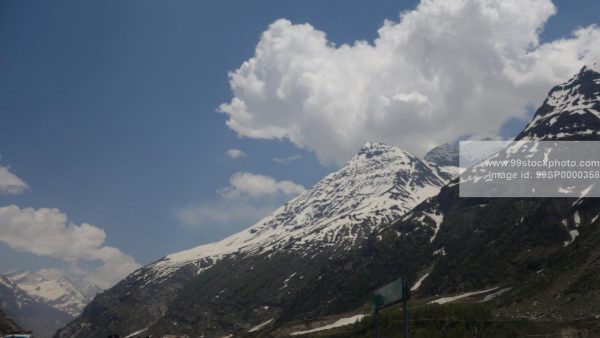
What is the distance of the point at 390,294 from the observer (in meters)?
49.1

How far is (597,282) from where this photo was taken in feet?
647

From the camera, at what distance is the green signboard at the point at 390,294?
47.2 metres

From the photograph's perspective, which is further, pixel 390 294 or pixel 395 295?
pixel 390 294

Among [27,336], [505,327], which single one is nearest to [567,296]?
[505,327]

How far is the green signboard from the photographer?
47.2 metres

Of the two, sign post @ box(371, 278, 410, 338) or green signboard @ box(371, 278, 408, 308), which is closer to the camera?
sign post @ box(371, 278, 410, 338)

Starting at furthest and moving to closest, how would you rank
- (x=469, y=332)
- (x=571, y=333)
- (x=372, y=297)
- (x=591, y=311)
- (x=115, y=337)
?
(x=469, y=332)
(x=591, y=311)
(x=571, y=333)
(x=115, y=337)
(x=372, y=297)

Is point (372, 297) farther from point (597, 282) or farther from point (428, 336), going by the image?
point (597, 282)

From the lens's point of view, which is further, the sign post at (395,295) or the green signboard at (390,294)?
the green signboard at (390,294)

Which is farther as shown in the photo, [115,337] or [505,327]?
[505,327]

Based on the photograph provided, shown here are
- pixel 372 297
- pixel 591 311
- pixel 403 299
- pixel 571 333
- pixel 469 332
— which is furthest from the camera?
pixel 469 332

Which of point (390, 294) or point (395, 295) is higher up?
point (390, 294)

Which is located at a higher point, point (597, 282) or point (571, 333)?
point (597, 282)

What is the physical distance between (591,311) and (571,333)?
20.3 m
